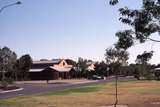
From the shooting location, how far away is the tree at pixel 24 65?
4385 inches

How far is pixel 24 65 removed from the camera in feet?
370

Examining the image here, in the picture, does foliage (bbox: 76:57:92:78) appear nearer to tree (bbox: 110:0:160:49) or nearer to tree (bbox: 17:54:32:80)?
tree (bbox: 17:54:32:80)

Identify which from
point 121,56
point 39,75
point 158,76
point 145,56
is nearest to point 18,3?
point 121,56

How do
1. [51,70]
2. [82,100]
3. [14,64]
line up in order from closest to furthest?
[82,100], [14,64], [51,70]

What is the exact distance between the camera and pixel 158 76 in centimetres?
10531

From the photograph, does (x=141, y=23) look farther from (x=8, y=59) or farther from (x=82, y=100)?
(x=8, y=59)

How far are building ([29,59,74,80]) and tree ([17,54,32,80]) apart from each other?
15.0 ft

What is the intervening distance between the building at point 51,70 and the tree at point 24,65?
4.57 m

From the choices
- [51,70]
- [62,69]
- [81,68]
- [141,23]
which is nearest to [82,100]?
[141,23]

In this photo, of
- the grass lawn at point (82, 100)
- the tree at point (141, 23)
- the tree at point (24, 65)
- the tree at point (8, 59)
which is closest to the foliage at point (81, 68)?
the tree at point (24, 65)

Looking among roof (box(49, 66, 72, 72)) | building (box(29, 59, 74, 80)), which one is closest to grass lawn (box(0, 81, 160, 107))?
building (box(29, 59, 74, 80))

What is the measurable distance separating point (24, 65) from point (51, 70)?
8.49 m

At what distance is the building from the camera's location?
119 meters

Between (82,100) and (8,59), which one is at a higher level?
(8,59)
